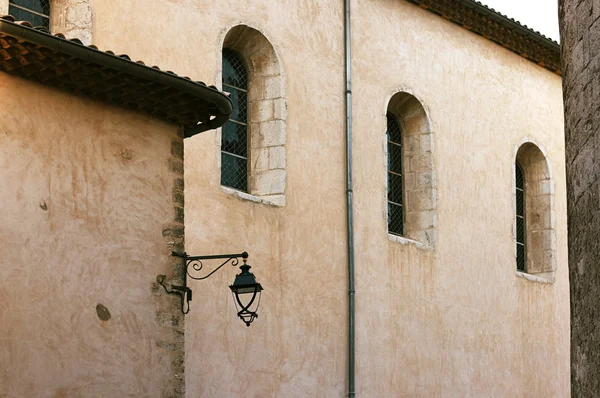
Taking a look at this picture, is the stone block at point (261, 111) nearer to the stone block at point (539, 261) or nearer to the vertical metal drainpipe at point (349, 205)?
the vertical metal drainpipe at point (349, 205)

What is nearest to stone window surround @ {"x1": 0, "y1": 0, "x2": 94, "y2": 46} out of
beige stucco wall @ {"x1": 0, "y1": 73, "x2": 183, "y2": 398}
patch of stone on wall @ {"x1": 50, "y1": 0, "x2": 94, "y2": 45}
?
patch of stone on wall @ {"x1": 50, "y1": 0, "x2": 94, "y2": 45}

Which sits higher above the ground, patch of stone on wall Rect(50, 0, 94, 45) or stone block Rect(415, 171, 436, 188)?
patch of stone on wall Rect(50, 0, 94, 45)

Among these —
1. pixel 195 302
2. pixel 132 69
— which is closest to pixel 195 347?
pixel 195 302

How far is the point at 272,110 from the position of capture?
15398 mm

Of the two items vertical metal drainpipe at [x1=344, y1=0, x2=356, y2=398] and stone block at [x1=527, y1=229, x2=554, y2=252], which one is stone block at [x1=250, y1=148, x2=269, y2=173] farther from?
stone block at [x1=527, y1=229, x2=554, y2=252]

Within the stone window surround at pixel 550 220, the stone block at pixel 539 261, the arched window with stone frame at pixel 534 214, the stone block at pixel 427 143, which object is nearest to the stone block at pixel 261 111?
the stone block at pixel 427 143

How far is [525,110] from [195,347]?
816 centimetres

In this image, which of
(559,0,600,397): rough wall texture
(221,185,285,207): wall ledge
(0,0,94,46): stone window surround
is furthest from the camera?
(221,185,285,207): wall ledge

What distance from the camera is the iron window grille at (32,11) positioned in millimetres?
13000

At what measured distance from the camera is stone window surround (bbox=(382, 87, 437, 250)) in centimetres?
1766

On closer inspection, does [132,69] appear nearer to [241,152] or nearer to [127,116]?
[127,116]

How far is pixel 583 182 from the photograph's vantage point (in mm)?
7617

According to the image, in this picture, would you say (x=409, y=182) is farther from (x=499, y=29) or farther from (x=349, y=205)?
(x=499, y=29)

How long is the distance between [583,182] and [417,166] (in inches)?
407
